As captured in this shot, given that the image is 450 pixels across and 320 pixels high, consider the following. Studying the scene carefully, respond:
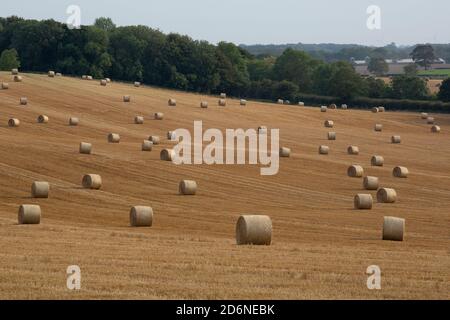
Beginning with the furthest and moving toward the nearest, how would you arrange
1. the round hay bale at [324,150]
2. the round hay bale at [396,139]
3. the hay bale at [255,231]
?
the round hay bale at [396,139]
the round hay bale at [324,150]
the hay bale at [255,231]

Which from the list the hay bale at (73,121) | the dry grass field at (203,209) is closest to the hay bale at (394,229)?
the dry grass field at (203,209)

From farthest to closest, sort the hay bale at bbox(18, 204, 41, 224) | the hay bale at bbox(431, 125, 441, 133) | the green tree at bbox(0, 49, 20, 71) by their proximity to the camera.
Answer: the green tree at bbox(0, 49, 20, 71) < the hay bale at bbox(431, 125, 441, 133) < the hay bale at bbox(18, 204, 41, 224)

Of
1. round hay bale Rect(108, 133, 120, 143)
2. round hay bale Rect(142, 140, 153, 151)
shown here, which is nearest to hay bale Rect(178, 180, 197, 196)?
round hay bale Rect(142, 140, 153, 151)

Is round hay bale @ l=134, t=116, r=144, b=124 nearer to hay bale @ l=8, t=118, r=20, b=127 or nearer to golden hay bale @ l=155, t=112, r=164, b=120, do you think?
golden hay bale @ l=155, t=112, r=164, b=120

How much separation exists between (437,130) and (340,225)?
156 feet

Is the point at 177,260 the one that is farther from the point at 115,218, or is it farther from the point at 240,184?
the point at 240,184

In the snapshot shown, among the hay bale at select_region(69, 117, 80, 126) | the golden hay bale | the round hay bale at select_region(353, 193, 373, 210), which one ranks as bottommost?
the round hay bale at select_region(353, 193, 373, 210)

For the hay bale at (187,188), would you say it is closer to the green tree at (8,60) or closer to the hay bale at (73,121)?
the hay bale at (73,121)

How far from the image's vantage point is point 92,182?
3844 cm

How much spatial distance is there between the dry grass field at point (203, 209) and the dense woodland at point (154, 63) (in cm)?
1861

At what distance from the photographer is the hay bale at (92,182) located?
1515 inches

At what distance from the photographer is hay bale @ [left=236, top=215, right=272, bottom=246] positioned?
933 inches

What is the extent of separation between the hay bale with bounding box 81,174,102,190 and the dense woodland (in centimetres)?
6026
